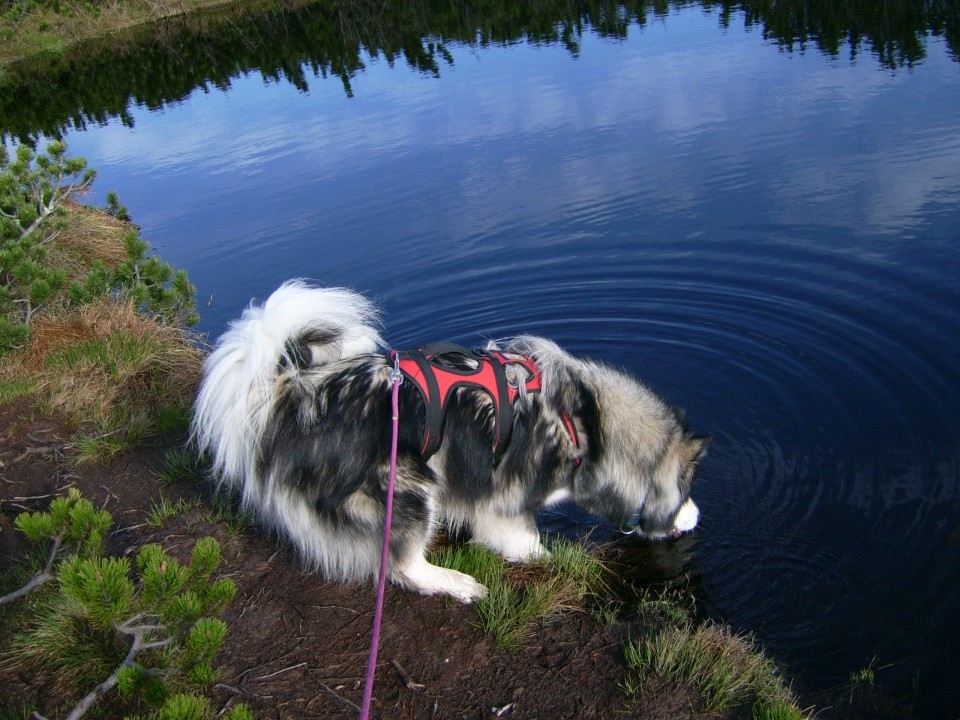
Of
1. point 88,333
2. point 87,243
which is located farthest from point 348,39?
point 88,333

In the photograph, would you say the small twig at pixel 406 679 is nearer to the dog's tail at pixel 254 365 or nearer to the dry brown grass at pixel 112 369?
the dog's tail at pixel 254 365

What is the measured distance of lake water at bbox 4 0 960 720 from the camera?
4.32 meters

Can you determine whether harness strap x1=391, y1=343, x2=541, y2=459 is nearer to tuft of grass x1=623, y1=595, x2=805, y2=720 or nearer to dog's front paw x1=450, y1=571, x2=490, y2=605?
dog's front paw x1=450, y1=571, x2=490, y2=605

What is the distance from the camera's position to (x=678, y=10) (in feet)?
55.2

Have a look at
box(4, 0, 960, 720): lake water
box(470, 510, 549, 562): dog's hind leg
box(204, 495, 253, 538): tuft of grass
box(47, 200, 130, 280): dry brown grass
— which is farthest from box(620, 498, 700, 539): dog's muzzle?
box(47, 200, 130, 280): dry brown grass

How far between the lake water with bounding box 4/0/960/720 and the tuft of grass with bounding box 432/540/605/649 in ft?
1.88

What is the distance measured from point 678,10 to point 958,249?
11.9 m

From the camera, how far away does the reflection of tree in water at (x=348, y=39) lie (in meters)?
13.3

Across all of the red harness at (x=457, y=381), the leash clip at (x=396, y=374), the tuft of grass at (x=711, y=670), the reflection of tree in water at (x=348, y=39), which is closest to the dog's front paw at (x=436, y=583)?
the red harness at (x=457, y=381)

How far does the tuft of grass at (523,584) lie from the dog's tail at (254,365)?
1.11 meters

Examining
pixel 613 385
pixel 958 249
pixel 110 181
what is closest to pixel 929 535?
pixel 613 385

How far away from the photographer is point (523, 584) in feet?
12.6

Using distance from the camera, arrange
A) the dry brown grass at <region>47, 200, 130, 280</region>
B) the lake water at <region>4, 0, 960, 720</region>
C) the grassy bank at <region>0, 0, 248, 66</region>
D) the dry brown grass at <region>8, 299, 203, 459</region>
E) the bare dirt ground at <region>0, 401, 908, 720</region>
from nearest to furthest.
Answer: the bare dirt ground at <region>0, 401, 908, 720</region> → the lake water at <region>4, 0, 960, 720</region> → the dry brown grass at <region>8, 299, 203, 459</region> → the dry brown grass at <region>47, 200, 130, 280</region> → the grassy bank at <region>0, 0, 248, 66</region>

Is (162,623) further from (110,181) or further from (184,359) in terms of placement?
(110,181)
